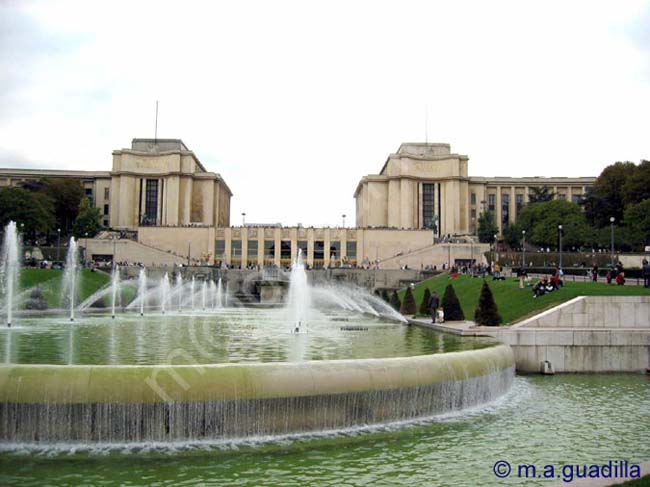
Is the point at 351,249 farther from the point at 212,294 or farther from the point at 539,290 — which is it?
the point at 539,290

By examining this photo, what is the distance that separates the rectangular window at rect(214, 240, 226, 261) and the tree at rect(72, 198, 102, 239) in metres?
19.2

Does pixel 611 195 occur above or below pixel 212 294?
above

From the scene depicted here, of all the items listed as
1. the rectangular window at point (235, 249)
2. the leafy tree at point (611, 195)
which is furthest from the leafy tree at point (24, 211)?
the leafy tree at point (611, 195)

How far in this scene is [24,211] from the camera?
8056cm

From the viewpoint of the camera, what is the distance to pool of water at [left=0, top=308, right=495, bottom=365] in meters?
14.8

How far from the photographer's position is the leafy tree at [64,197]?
358 feet

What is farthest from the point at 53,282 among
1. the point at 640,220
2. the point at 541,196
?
the point at 541,196

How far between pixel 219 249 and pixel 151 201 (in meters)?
24.6

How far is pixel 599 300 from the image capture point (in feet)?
76.4

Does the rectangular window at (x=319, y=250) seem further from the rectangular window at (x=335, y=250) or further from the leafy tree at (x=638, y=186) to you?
the leafy tree at (x=638, y=186)

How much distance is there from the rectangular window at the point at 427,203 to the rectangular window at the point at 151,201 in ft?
160

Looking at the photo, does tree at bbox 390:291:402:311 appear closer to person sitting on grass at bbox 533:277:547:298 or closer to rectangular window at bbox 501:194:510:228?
person sitting on grass at bbox 533:277:547:298

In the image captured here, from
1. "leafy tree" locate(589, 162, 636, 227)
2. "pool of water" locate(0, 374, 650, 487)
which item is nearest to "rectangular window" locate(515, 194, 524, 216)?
"leafy tree" locate(589, 162, 636, 227)

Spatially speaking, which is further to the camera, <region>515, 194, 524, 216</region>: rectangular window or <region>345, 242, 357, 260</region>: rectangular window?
<region>515, 194, 524, 216</region>: rectangular window
